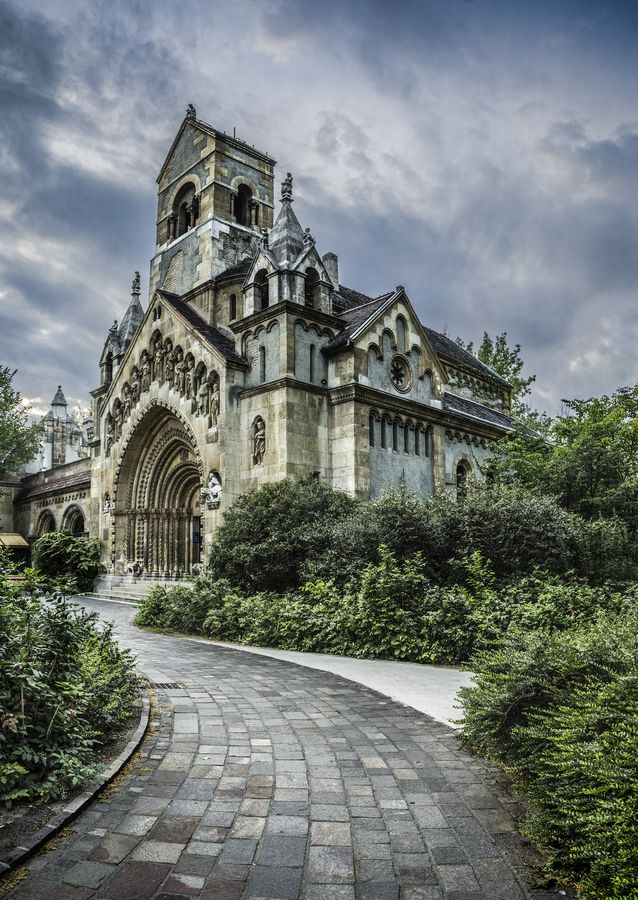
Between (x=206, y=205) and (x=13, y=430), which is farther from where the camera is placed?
(x=13, y=430)

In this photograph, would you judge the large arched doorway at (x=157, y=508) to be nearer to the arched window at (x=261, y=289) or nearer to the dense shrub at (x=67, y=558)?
the dense shrub at (x=67, y=558)

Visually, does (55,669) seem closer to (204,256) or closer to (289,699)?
(289,699)

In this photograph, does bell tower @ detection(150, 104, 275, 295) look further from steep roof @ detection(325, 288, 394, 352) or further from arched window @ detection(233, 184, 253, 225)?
steep roof @ detection(325, 288, 394, 352)

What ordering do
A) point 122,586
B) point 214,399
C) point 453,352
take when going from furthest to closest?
point 453,352
point 122,586
point 214,399

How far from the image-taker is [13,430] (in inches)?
1505

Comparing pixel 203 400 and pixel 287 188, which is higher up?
pixel 287 188

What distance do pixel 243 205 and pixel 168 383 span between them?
920cm

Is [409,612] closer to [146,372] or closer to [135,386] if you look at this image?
[146,372]

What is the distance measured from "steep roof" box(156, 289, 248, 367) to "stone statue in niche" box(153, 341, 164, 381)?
165cm

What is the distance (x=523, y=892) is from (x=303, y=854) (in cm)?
116

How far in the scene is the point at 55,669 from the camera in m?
5.31

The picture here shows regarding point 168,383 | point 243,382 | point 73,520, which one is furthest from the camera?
point 73,520

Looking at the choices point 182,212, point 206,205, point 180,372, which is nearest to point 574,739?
point 180,372

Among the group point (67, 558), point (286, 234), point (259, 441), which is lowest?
point (67, 558)
